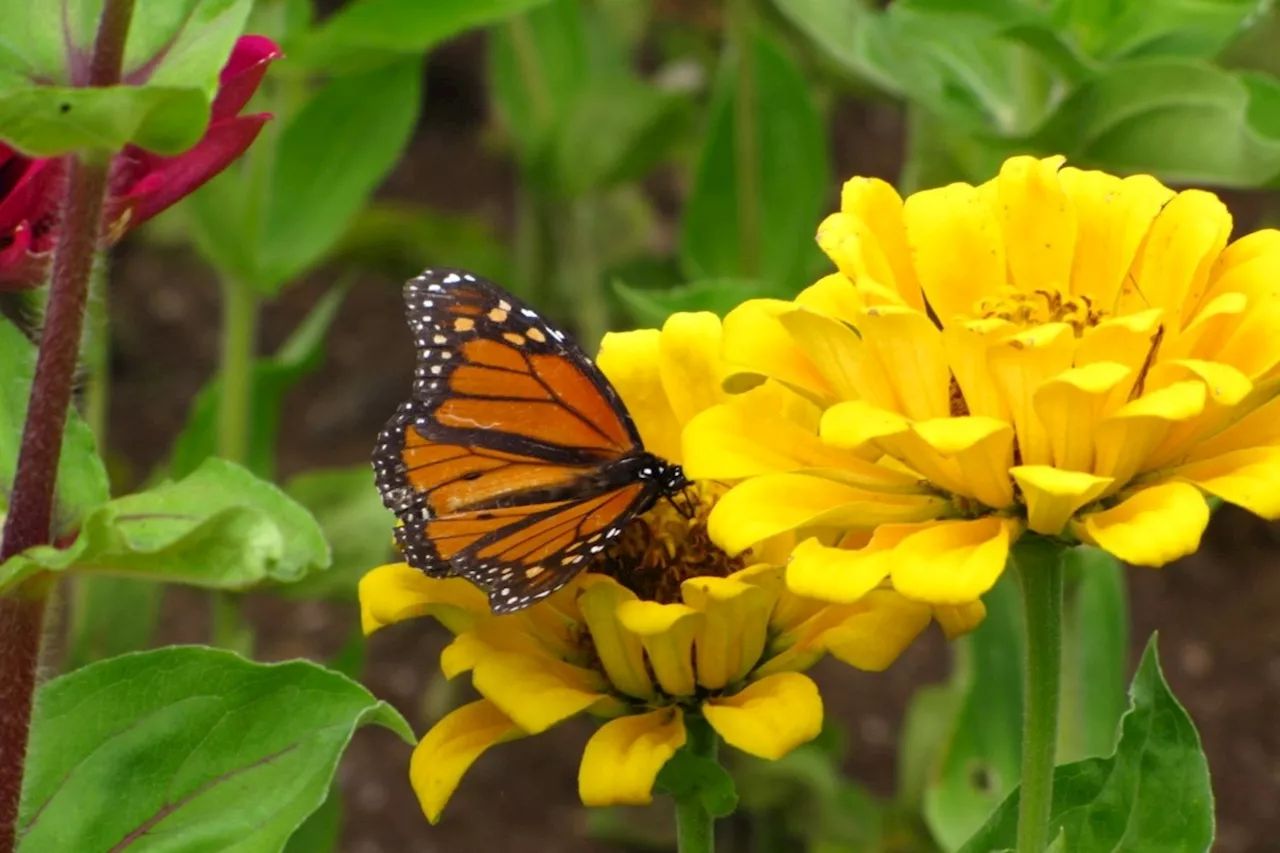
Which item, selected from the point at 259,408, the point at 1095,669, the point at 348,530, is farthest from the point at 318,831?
the point at 1095,669

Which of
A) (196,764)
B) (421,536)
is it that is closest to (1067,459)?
(421,536)

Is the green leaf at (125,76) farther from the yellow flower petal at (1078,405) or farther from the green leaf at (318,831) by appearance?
the green leaf at (318,831)

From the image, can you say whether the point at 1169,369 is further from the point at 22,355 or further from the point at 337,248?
the point at 337,248

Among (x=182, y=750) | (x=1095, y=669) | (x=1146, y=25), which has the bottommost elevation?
(x=1095, y=669)

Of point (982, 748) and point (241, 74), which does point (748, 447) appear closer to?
point (241, 74)

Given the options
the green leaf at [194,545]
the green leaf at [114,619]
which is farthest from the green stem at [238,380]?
the green leaf at [194,545]

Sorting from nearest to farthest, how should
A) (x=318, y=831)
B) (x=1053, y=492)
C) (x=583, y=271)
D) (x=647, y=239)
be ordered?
1. (x=1053, y=492)
2. (x=318, y=831)
3. (x=583, y=271)
4. (x=647, y=239)
